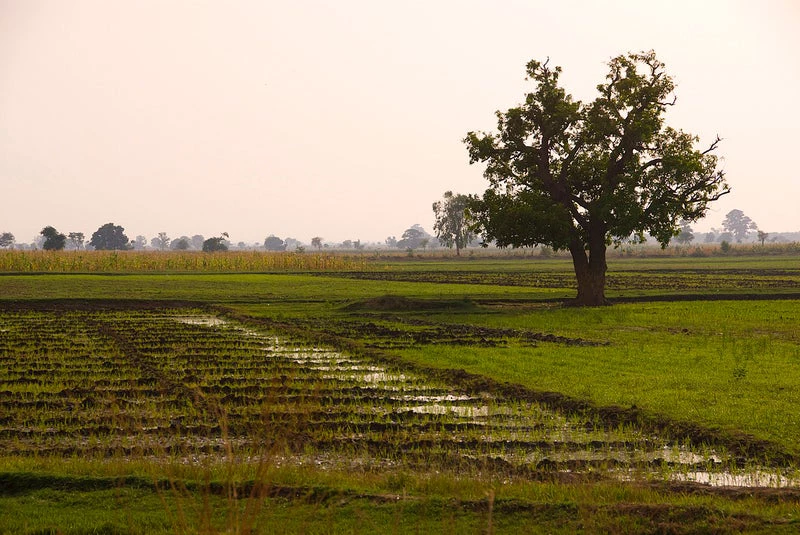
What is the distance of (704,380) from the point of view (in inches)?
703

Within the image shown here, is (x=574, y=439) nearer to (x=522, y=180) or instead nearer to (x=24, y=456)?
(x=24, y=456)

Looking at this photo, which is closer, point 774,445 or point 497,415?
point 774,445

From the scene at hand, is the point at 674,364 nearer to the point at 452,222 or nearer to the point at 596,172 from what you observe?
the point at 596,172

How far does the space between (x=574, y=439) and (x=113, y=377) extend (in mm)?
10493

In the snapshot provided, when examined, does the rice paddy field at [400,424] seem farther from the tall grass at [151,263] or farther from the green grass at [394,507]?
the tall grass at [151,263]

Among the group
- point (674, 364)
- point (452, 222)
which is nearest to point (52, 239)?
point (452, 222)

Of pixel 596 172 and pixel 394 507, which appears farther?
pixel 596 172

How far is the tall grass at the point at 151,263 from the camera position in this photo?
71.4 meters

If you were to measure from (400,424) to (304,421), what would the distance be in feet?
5.14

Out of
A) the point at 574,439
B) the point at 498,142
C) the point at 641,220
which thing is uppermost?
the point at 498,142

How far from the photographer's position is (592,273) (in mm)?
40125

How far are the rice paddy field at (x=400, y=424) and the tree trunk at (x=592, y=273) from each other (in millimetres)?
5837

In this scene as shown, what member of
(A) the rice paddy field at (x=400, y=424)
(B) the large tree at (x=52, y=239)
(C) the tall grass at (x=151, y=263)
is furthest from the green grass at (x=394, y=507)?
(B) the large tree at (x=52, y=239)

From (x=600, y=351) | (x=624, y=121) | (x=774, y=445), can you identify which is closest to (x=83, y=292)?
(x=624, y=121)
